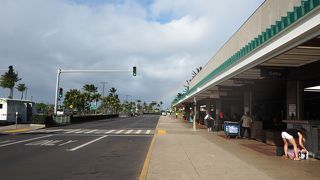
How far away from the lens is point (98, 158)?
1543 cm

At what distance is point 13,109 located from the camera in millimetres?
46750

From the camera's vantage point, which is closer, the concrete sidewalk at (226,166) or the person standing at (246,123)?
the concrete sidewalk at (226,166)

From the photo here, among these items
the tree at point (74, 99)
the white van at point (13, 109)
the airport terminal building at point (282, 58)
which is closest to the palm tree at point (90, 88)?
the tree at point (74, 99)

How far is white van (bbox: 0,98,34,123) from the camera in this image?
4494 centimetres

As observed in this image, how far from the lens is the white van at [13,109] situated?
147 feet

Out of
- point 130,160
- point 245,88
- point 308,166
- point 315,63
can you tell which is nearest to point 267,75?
point 315,63

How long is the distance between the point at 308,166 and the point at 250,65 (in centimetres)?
474

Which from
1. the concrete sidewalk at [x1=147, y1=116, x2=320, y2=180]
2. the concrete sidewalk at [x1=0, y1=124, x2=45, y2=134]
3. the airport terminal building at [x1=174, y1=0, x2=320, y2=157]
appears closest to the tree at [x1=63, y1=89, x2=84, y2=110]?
the concrete sidewalk at [x1=0, y1=124, x2=45, y2=134]

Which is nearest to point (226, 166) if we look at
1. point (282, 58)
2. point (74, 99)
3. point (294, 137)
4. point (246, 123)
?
point (294, 137)

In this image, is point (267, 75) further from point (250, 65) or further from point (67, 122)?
point (67, 122)

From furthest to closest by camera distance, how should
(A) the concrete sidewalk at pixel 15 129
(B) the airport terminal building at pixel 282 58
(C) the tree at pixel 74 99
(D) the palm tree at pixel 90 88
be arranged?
1. (D) the palm tree at pixel 90 88
2. (C) the tree at pixel 74 99
3. (A) the concrete sidewalk at pixel 15 129
4. (B) the airport terminal building at pixel 282 58

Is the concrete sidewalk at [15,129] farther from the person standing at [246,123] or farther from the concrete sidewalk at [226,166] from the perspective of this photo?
the concrete sidewalk at [226,166]

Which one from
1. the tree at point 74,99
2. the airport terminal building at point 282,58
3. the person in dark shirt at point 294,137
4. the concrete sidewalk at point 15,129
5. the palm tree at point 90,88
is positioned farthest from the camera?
the palm tree at point 90,88

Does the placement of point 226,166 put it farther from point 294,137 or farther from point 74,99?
point 74,99
